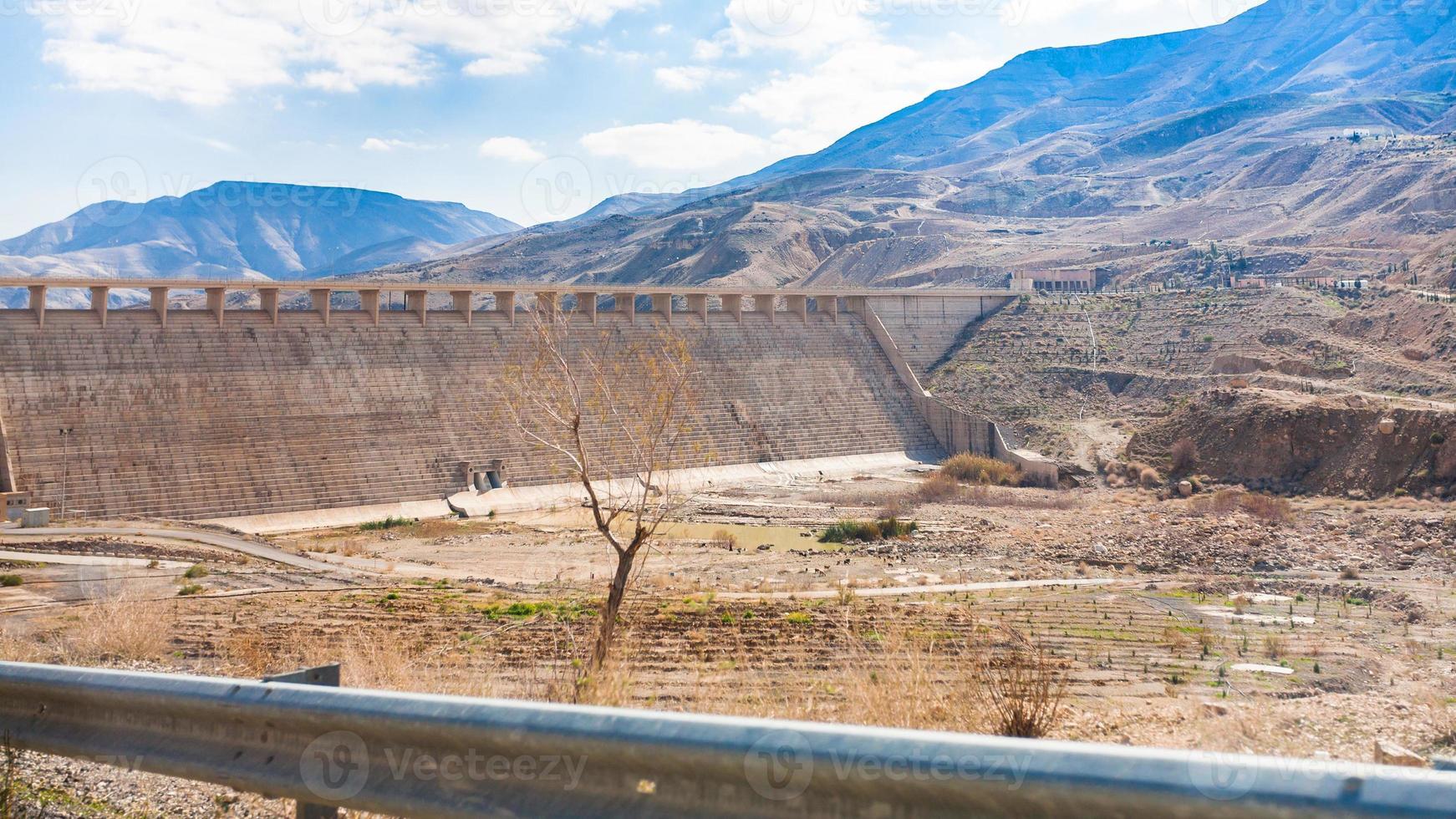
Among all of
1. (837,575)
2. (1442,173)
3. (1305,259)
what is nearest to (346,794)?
(837,575)

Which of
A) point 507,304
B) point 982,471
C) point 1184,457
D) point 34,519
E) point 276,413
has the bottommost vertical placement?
point 982,471

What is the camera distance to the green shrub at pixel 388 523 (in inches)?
1292

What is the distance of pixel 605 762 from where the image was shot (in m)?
3.16

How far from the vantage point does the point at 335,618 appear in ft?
51.4

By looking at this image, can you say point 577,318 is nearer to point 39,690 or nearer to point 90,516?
point 90,516

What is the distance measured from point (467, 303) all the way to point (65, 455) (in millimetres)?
16311

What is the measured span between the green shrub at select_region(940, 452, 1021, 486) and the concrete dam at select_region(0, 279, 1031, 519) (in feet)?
8.57

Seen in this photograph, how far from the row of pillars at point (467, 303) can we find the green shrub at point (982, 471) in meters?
13.0

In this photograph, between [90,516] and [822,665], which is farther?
[90,516]

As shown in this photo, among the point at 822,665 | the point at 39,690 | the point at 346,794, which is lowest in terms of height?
the point at 822,665

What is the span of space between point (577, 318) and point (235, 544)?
2305 cm

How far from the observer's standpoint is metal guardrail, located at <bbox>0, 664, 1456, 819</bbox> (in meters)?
2.68

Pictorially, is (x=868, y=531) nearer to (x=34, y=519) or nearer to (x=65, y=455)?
(x=34, y=519)

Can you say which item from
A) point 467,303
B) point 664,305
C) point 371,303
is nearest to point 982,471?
point 664,305
